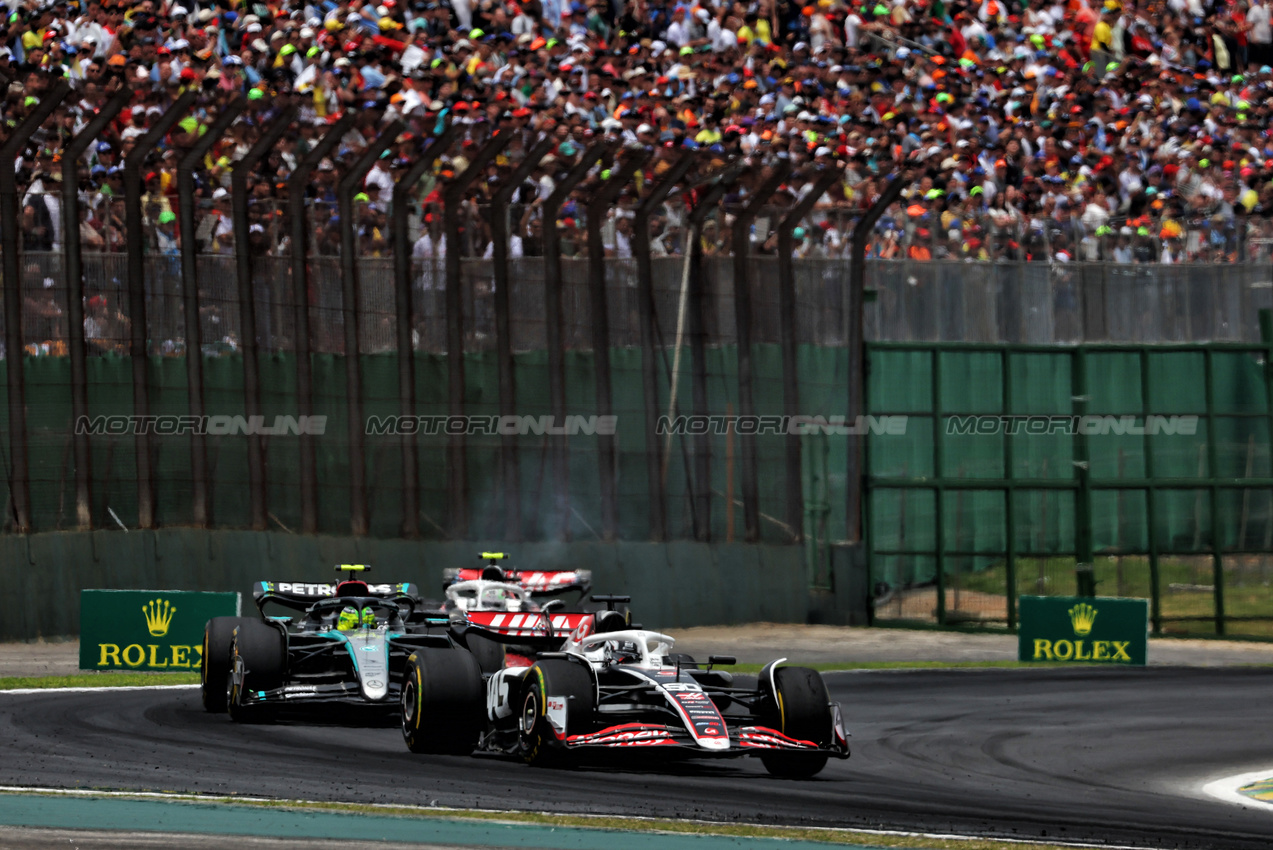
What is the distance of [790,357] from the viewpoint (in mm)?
22875

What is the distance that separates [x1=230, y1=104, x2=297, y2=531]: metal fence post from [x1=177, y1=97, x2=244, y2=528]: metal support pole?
46 centimetres

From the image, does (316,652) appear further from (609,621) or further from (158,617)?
(158,617)

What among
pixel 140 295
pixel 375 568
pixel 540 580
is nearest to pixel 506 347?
pixel 375 568

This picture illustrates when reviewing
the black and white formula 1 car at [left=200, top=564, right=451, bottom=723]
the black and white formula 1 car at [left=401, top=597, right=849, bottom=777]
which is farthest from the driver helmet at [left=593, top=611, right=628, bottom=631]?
the black and white formula 1 car at [left=401, top=597, right=849, bottom=777]

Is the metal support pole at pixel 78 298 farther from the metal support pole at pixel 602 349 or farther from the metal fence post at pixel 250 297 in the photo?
the metal support pole at pixel 602 349

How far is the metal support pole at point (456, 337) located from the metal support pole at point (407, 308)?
0.41m

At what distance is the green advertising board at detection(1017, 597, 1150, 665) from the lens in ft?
65.5

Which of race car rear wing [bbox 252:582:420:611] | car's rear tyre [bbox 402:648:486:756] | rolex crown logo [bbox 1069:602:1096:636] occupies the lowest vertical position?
rolex crown logo [bbox 1069:602:1096:636]

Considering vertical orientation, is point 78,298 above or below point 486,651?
above

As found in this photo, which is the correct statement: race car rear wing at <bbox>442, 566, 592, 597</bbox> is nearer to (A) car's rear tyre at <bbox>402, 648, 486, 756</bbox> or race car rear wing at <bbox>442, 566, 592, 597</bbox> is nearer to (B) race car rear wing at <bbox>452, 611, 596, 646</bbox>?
(B) race car rear wing at <bbox>452, 611, 596, 646</bbox>

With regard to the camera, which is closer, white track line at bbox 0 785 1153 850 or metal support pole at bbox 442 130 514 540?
white track line at bbox 0 785 1153 850

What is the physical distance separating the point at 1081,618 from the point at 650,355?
6.08m

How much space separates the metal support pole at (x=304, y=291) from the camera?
19.7m

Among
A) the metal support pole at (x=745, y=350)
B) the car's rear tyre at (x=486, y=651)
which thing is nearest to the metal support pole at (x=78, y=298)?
the car's rear tyre at (x=486, y=651)
